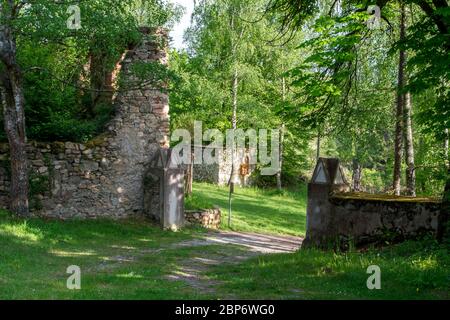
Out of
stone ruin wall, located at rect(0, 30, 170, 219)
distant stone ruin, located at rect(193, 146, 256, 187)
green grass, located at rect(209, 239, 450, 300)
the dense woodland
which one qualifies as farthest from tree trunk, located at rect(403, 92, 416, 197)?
distant stone ruin, located at rect(193, 146, 256, 187)

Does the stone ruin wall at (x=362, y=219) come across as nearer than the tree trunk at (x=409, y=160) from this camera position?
Yes

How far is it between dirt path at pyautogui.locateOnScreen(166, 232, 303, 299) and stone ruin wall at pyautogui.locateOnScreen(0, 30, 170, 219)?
3.11 meters

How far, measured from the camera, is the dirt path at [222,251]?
9.38 m

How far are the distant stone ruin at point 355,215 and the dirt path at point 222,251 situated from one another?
1921 millimetres

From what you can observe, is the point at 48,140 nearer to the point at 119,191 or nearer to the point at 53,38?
the point at 119,191

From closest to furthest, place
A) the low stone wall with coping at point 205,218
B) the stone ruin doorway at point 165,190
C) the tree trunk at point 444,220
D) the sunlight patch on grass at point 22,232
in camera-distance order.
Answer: the tree trunk at point 444,220 → the sunlight patch on grass at point 22,232 → the stone ruin doorway at point 165,190 → the low stone wall with coping at point 205,218

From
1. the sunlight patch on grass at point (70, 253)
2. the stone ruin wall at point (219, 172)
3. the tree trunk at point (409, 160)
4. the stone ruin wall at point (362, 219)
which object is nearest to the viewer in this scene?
the stone ruin wall at point (362, 219)

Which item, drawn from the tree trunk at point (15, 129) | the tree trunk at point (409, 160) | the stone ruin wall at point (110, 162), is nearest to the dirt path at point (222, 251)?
the stone ruin wall at point (110, 162)

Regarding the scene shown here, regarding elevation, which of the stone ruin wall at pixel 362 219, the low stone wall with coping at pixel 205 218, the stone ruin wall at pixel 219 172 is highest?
the stone ruin wall at pixel 219 172

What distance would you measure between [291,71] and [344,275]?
4.47 metres

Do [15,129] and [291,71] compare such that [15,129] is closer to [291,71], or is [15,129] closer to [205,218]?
[205,218]

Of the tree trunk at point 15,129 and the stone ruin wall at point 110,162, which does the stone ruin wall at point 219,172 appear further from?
the tree trunk at point 15,129

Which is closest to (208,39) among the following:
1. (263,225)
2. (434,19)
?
(263,225)
